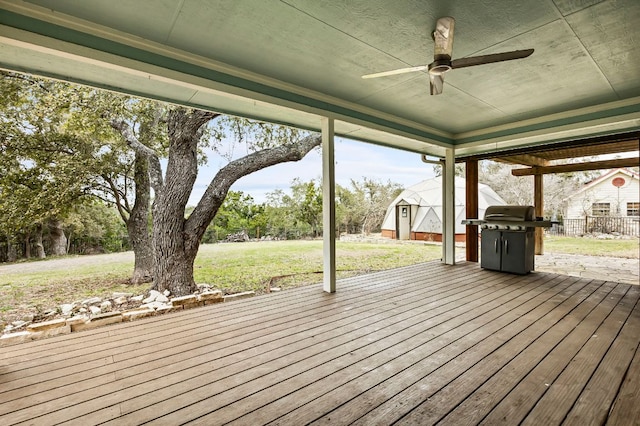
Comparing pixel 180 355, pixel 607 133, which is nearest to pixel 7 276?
pixel 180 355

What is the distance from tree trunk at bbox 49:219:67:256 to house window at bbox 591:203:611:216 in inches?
636

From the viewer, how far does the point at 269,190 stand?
9.00 m

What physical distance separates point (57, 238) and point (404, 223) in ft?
35.1

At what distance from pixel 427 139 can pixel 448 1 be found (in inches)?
139

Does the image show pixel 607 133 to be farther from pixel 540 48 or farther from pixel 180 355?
pixel 180 355

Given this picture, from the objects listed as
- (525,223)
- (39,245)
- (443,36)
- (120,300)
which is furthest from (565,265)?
(39,245)

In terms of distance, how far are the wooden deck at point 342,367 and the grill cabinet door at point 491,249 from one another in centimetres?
184

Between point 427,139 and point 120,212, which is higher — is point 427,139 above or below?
above

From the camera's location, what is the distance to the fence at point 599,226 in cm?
1010

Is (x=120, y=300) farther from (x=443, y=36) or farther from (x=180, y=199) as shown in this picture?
(x=443, y=36)

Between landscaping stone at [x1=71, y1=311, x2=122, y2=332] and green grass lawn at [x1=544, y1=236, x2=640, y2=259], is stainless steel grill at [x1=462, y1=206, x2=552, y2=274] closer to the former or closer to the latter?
green grass lawn at [x1=544, y1=236, x2=640, y2=259]

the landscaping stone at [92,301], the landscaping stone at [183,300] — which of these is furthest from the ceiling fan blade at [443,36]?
the landscaping stone at [92,301]

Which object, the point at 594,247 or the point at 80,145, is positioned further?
the point at 594,247

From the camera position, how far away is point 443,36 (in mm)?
2342
